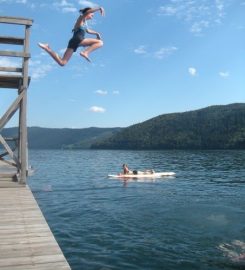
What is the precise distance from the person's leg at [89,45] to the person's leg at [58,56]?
26cm

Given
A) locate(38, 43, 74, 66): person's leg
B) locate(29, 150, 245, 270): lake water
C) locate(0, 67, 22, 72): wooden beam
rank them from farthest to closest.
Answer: locate(29, 150, 245, 270): lake water → locate(0, 67, 22, 72): wooden beam → locate(38, 43, 74, 66): person's leg

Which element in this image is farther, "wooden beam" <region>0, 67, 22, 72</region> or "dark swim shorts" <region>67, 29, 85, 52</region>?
"wooden beam" <region>0, 67, 22, 72</region>

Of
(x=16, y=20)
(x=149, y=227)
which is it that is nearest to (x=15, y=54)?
(x=16, y=20)

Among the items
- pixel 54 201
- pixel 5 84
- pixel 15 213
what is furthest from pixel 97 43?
pixel 54 201

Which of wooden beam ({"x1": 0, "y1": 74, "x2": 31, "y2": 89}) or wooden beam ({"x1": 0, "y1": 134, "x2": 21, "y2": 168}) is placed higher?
wooden beam ({"x1": 0, "y1": 74, "x2": 31, "y2": 89})

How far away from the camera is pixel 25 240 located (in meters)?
8.72

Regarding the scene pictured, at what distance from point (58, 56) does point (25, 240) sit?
4011 mm

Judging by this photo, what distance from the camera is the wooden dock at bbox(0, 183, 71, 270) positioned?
7.41 meters

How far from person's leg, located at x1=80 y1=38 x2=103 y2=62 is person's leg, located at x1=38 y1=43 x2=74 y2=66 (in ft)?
0.86

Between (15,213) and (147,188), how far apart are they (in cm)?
3520

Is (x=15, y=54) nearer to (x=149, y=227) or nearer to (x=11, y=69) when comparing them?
(x=11, y=69)

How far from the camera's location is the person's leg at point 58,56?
7.99 metres

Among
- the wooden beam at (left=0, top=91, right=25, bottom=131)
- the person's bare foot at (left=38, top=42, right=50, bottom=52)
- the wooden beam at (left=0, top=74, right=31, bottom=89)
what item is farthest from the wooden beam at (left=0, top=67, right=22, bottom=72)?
the person's bare foot at (left=38, top=42, right=50, bottom=52)

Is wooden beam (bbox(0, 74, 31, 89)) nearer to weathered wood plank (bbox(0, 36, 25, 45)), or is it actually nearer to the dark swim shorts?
weathered wood plank (bbox(0, 36, 25, 45))
